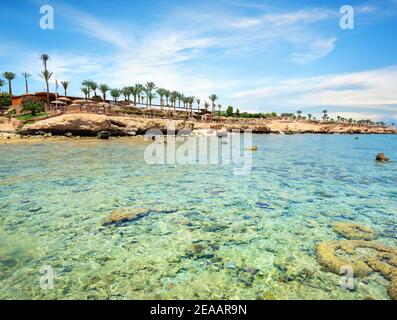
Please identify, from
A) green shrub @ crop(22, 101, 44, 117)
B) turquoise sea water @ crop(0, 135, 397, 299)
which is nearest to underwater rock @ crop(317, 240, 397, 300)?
turquoise sea water @ crop(0, 135, 397, 299)

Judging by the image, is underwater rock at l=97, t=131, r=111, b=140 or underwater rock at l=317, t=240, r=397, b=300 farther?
underwater rock at l=97, t=131, r=111, b=140

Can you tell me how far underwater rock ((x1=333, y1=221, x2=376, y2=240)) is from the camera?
7.02 metres

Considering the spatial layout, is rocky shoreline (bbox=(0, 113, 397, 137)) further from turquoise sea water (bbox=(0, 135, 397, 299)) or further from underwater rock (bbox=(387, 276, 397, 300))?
underwater rock (bbox=(387, 276, 397, 300))

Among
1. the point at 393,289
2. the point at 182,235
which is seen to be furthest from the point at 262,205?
the point at 393,289

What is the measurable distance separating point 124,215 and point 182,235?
239cm

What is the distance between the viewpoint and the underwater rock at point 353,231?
7020 millimetres

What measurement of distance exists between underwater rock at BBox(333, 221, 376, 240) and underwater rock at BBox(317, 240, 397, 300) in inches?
15.4

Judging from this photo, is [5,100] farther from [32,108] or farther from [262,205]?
[262,205]

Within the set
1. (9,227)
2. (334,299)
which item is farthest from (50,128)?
(334,299)

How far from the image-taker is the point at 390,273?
17.2 ft

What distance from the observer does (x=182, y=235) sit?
7.09 metres

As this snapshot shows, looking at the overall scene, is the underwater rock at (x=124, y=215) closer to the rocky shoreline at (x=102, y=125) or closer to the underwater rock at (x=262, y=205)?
the underwater rock at (x=262, y=205)

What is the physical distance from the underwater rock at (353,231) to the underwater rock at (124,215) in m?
6.23
